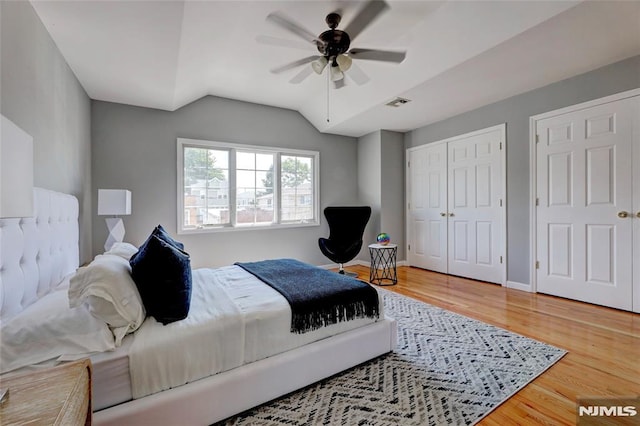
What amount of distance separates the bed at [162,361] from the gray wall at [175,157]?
1.69 metres

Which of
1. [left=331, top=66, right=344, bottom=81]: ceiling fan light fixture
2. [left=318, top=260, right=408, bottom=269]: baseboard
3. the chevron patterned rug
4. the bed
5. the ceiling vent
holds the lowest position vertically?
the chevron patterned rug

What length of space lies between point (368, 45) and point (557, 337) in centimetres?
309

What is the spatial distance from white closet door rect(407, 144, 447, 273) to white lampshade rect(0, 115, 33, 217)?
466cm

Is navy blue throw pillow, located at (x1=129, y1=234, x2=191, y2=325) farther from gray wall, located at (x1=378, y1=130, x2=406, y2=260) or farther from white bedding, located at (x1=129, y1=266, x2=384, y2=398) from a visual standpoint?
gray wall, located at (x1=378, y1=130, x2=406, y2=260)

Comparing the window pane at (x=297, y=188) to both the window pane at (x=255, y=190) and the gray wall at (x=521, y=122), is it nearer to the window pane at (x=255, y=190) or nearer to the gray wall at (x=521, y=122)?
the window pane at (x=255, y=190)

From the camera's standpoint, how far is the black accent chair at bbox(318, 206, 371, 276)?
13.7ft

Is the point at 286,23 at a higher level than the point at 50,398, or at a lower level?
higher

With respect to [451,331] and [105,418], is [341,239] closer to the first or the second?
[451,331]

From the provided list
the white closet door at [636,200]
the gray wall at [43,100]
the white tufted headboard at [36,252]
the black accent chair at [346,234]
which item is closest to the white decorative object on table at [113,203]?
the gray wall at [43,100]

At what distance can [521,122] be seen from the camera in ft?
11.6

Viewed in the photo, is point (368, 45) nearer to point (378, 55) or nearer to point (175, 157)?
point (378, 55)

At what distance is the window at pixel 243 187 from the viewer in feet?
13.3

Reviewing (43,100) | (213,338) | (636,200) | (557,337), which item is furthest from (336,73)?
(636,200)

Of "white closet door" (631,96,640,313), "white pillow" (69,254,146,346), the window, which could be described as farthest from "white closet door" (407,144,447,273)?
"white pillow" (69,254,146,346)
